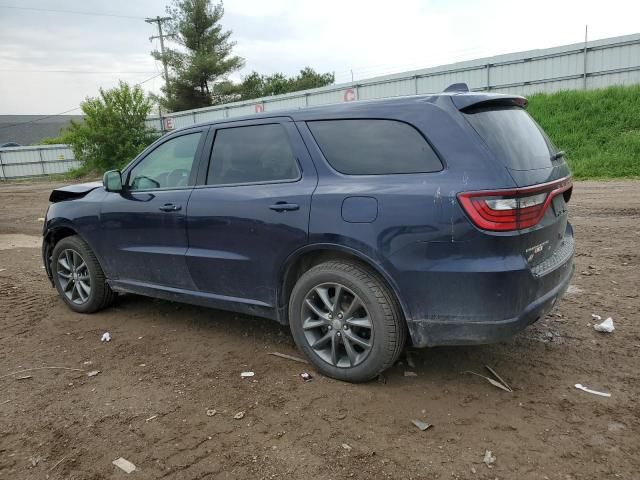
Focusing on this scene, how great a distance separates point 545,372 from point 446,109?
183 centimetres

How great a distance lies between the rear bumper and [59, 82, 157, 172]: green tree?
94.2ft

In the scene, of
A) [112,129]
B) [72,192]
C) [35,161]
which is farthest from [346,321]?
[35,161]

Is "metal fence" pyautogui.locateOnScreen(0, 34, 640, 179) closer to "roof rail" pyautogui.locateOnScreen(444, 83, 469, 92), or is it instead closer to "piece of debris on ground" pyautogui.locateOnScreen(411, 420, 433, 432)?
"roof rail" pyautogui.locateOnScreen(444, 83, 469, 92)

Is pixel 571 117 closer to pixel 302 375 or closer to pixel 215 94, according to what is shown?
pixel 302 375

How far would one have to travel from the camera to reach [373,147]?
3.32m

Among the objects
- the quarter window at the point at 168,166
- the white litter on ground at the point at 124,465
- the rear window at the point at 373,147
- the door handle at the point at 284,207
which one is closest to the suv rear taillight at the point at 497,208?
the rear window at the point at 373,147

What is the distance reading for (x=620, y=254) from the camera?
614 cm

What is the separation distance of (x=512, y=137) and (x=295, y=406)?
82.0 inches

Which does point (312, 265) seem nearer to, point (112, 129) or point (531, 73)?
point (531, 73)

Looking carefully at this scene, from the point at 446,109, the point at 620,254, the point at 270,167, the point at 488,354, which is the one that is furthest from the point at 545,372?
the point at 620,254

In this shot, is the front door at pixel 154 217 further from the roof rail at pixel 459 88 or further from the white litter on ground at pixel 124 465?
the roof rail at pixel 459 88

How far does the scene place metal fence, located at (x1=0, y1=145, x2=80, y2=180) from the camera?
3475 cm

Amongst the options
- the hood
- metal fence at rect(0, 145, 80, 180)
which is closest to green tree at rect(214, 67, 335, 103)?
metal fence at rect(0, 145, 80, 180)

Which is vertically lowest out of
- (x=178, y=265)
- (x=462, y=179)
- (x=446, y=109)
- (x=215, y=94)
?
(x=178, y=265)
